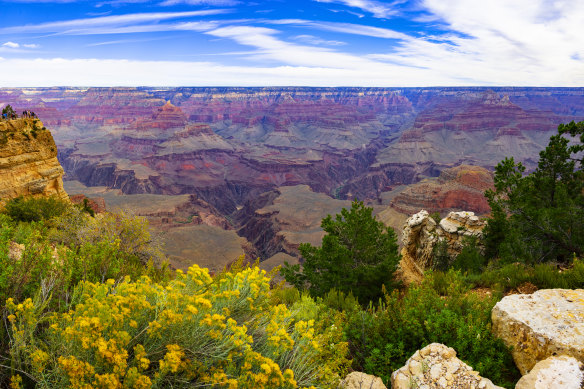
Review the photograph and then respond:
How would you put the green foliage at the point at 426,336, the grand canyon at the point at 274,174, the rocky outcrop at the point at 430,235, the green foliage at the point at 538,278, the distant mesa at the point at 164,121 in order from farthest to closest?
the distant mesa at the point at 164,121 < the grand canyon at the point at 274,174 < the rocky outcrop at the point at 430,235 < the green foliage at the point at 538,278 < the green foliage at the point at 426,336

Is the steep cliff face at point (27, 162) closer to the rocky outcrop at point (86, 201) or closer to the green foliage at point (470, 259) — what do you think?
the rocky outcrop at point (86, 201)

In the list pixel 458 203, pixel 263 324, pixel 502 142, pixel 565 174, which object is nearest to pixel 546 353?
pixel 263 324

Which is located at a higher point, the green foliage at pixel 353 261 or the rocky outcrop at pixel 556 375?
the rocky outcrop at pixel 556 375

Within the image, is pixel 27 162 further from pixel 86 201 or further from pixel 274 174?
pixel 274 174

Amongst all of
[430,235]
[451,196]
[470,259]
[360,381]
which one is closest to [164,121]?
[451,196]

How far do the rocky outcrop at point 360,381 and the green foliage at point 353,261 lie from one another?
6207 mm

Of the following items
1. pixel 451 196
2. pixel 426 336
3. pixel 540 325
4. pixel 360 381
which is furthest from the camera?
pixel 451 196

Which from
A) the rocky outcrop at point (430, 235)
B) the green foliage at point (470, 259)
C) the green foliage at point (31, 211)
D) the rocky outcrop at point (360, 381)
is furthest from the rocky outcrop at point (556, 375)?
the green foliage at point (31, 211)

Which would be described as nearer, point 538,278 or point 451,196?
point 538,278

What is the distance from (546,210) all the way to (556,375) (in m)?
10.8

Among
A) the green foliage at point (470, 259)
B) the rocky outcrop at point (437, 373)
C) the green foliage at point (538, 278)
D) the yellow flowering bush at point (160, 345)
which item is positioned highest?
the yellow flowering bush at point (160, 345)

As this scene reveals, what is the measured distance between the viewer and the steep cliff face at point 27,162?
2136cm

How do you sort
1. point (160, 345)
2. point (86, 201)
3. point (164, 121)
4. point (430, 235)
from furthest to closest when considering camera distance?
point (164, 121) → point (86, 201) → point (430, 235) → point (160, 345)

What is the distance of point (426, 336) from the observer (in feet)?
16.3
